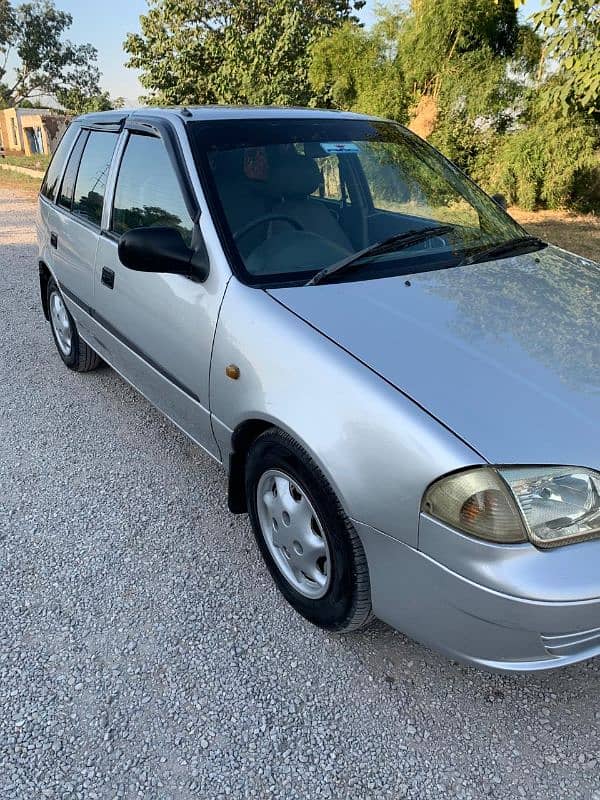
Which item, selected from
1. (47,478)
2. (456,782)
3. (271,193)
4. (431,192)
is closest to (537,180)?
(431,192)

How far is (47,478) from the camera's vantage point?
10.7 ft

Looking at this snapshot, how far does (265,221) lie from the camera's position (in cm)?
258

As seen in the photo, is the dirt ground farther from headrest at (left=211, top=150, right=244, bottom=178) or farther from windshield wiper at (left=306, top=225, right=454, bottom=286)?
headrest at (left=211, top=150, right=244, bottom=178)

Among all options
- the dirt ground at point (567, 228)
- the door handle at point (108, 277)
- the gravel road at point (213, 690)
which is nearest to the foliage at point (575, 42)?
the dirt ground at point (567, 228)

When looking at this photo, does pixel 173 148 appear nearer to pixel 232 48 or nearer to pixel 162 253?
pixel 162 253

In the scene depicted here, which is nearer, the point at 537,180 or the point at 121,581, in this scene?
the point at 121,581

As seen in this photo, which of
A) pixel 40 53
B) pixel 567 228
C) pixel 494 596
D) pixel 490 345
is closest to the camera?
pixel 494 596

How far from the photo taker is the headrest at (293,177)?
2719 millimetres

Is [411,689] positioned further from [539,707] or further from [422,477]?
[422,477]

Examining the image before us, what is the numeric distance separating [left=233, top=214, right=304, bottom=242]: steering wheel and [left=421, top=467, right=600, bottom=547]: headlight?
4.45 feet

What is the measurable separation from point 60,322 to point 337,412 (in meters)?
3.28

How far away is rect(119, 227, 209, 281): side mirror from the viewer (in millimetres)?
2357

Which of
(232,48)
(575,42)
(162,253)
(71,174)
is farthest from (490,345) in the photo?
(232,48)

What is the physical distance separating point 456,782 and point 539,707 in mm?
409
